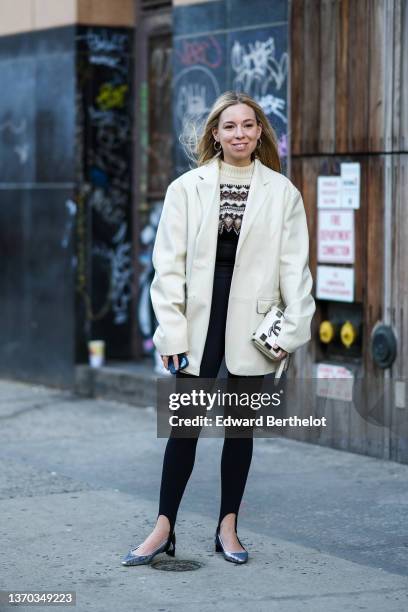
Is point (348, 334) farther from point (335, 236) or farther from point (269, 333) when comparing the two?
point (269, 333)

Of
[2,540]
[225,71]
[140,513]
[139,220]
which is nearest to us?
[2,540]

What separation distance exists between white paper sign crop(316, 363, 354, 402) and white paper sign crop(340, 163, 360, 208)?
3.23 ft

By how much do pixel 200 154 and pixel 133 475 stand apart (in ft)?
7.73

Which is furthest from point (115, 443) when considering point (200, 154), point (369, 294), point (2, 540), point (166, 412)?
point (200, 154)

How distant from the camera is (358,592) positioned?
498cm

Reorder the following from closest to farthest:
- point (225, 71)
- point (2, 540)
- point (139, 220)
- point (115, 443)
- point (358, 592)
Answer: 1. point (358, 592)
2. point (2, 540)
3. point (115, 443)
4. point (225, 71)
5. point (139, 220)

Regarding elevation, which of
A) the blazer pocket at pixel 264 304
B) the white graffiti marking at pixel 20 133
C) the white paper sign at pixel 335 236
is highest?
the white graffiti marking at pixel 20 133

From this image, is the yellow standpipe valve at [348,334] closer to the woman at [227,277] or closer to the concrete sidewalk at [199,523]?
the concrete sidewalk at [199,523]

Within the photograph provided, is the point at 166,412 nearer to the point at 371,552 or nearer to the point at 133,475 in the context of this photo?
the point at 133,475

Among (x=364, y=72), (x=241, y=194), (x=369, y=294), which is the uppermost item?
(x=364, y=72)

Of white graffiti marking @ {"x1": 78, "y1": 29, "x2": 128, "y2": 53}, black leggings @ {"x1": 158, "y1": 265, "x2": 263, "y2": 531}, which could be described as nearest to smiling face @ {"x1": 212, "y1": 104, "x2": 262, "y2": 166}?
black leggings @ {"x1": 158, "y1": 265, "x2": 263, "y2": 531}

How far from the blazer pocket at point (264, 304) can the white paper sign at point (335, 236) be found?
2.42 metres

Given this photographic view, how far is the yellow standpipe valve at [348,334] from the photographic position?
776 centimetres

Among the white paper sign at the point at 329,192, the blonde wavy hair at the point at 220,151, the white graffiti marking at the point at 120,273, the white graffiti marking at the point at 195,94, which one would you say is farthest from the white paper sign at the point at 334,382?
the white graffiti marking at the point at 120,273
